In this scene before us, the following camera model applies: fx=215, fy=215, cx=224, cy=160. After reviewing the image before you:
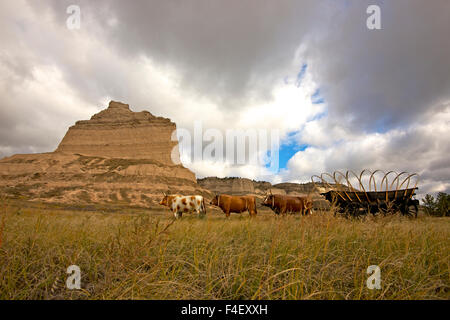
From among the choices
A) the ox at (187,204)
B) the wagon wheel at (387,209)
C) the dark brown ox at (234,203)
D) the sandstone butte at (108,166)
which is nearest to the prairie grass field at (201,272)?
the wagon wheel at (387,209)

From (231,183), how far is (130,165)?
6811 centimetres

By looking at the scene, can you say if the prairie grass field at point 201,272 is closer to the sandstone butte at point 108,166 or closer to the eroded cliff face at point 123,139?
the sandstone butte at point 108,166

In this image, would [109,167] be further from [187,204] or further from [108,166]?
[187,204]

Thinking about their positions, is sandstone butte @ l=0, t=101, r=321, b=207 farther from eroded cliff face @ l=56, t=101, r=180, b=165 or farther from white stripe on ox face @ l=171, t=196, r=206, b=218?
white stripe on ox face @ l=171, t=196, r=206, b=218

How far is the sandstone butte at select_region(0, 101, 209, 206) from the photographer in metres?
48.2

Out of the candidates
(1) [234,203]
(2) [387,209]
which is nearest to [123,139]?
(1) [234,203]

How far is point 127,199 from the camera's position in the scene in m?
47.4

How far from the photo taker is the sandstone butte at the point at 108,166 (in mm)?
48250

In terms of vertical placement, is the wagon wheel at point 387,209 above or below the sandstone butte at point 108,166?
below

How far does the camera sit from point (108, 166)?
202ft

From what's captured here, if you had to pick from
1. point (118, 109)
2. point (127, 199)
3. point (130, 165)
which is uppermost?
point (118, 109)
